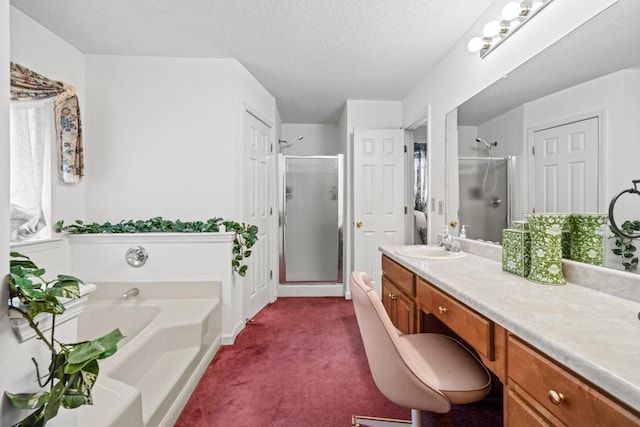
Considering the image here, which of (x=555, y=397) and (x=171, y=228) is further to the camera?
(x=171, y=228)

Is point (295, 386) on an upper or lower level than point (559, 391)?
lower

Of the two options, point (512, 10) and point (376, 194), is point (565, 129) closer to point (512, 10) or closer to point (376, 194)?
point (512, 10)

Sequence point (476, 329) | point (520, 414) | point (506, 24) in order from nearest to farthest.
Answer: point (520, 414)
point (476, 329)
point (506, 24)

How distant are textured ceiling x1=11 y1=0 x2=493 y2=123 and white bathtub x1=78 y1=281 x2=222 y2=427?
1.85 metres

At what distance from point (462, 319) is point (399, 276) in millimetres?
754

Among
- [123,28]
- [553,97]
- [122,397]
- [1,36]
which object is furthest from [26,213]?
[553,97]

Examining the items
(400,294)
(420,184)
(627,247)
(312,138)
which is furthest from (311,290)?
(627,247)

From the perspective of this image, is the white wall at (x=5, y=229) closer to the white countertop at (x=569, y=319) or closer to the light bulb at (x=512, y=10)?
the white countertop at (x=569, y=319)

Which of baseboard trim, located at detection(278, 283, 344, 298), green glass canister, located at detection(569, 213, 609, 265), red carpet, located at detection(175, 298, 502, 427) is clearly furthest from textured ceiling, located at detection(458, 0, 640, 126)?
baseboard trim, located at detection(278, 283, 344, 298)

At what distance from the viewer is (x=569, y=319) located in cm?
79

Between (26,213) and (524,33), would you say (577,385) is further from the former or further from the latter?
(26,213)

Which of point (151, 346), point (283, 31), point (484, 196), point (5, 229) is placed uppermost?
point (283, 31)

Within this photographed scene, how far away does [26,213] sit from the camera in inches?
72.8

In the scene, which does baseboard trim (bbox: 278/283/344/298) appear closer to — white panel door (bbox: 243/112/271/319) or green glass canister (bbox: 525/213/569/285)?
white panel door (bbox: 243/112/271/319)
